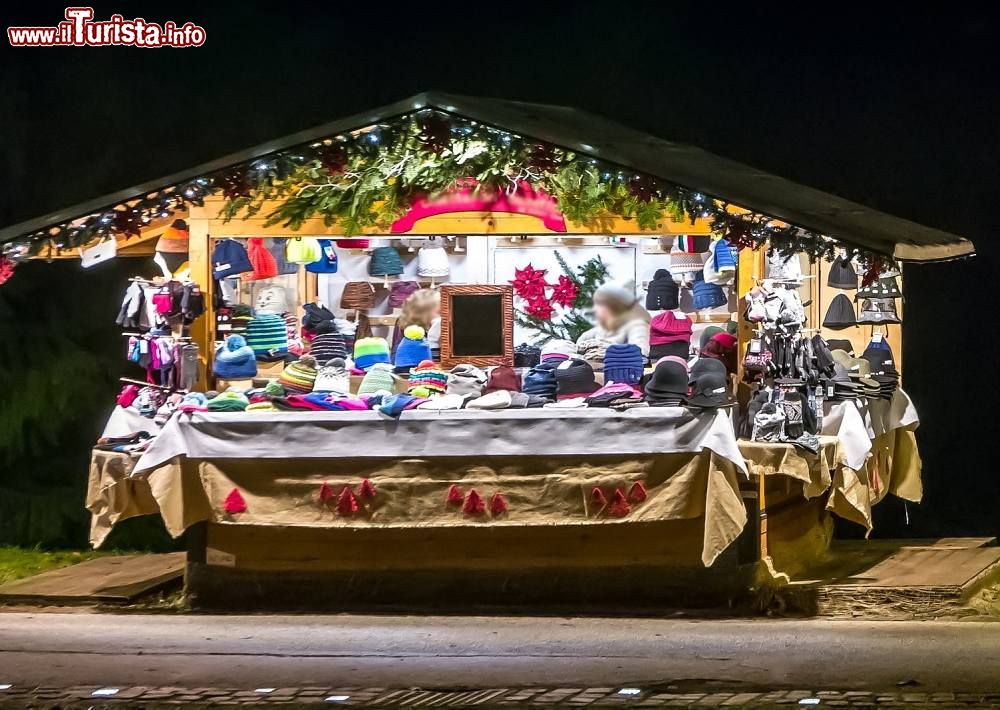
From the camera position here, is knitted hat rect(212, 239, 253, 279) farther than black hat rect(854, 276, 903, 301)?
No

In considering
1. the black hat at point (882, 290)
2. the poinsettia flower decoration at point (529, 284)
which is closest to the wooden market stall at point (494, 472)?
the black hat at point (882, 290)

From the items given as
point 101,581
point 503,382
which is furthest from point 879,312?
point 101,581

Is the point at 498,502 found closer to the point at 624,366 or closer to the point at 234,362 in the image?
the point at 624,366

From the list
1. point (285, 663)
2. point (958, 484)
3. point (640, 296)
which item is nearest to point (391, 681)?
point (285, 663)

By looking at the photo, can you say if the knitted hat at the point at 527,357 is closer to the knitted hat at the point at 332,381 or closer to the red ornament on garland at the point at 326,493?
the knitted hat at the point at 332,381

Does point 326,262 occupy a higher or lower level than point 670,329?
higher

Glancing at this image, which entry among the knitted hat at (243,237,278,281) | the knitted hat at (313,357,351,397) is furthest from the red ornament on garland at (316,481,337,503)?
the knitted hat at (243,237,278,281)

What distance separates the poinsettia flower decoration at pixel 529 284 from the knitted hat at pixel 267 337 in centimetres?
171

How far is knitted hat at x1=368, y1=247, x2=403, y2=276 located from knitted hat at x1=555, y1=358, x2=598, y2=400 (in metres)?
2.02

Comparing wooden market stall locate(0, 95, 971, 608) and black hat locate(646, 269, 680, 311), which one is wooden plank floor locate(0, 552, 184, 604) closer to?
wooden market stall locate(0, 95, 971, 608)

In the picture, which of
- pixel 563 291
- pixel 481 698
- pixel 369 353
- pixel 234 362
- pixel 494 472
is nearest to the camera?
pixel 481 698

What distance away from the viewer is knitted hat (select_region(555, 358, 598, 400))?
813cm

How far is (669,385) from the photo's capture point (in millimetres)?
7668

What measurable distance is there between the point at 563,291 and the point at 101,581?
3509mm
